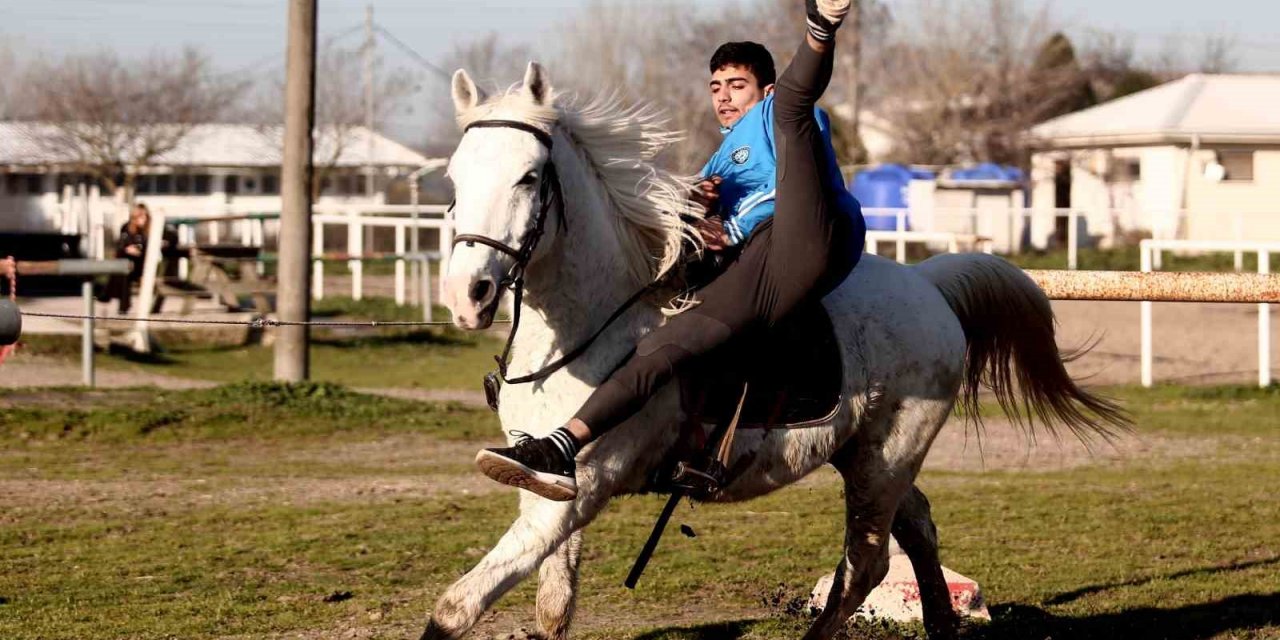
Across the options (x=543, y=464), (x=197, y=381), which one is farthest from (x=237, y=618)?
(x=197, y=381)

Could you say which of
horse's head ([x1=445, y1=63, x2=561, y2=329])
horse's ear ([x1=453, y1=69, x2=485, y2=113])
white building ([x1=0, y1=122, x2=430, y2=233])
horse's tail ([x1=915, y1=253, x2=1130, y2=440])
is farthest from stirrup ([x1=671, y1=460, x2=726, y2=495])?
white building ([x1=0, y1=122, x2=430, y2=233])

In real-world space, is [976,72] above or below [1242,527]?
above

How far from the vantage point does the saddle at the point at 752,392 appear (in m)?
5.71

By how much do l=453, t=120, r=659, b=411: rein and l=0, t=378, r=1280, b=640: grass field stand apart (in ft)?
6.42

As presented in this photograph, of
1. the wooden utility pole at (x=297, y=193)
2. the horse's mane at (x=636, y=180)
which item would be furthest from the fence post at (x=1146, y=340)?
the horse's mane at (x=636, y=180)

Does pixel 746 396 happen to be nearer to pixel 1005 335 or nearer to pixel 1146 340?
pixel 1005 335

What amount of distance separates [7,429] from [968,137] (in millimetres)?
44363

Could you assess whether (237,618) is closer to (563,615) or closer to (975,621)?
(563,615)

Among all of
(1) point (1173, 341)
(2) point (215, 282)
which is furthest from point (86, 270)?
(1) point (1173, 341)

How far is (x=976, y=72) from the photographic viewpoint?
55.7 m

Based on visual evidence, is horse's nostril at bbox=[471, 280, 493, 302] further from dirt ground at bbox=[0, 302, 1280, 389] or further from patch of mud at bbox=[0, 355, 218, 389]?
patch of mud at bbox=[0, 355, 218, 389]

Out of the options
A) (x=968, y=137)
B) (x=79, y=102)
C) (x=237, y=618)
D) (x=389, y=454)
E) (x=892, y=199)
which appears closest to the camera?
(x=237, y=618)

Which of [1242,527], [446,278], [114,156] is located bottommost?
[1242,527]

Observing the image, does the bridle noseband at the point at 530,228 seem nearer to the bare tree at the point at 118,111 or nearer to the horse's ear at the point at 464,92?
the horse's ear at the point at 464,92
